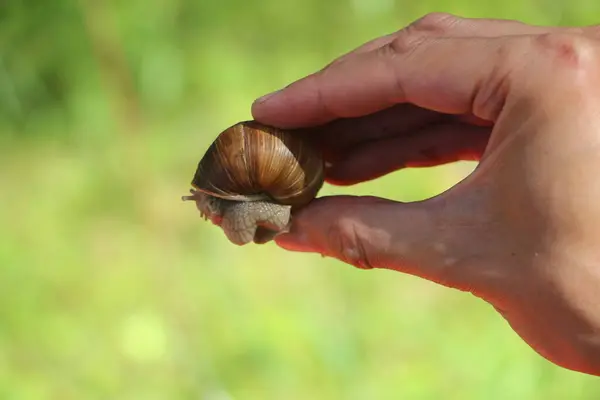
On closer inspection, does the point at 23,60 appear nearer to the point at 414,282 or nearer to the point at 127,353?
the point at 127,353

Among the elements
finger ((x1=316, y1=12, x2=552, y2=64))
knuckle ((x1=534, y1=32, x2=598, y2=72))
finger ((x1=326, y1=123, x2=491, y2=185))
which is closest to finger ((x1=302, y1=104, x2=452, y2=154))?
finger ((x1=326, y1=123, x2=491, y2=185))

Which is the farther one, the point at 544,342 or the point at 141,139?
the point at 141,139

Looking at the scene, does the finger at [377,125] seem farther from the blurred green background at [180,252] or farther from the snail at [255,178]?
the blurred green background at [180,252]

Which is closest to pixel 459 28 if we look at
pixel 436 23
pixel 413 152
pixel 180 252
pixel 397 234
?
pixel 436 23

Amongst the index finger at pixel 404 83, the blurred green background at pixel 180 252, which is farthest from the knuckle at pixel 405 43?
the blurred green background at pixel 180 252

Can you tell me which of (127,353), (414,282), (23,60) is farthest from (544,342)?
(23,60)
